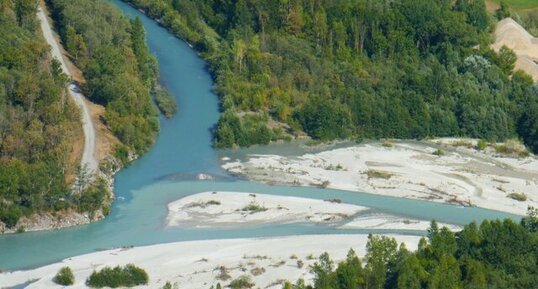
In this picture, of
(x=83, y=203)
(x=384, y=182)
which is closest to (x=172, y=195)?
(x=83, y=203)

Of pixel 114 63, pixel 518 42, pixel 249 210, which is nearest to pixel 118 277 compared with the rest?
pixel 249 210

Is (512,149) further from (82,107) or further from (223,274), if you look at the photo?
(223,274)

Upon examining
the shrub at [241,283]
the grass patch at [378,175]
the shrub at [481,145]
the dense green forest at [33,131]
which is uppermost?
the dense green forest at [33,131]

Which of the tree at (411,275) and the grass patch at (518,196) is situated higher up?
the tree at (411,275)

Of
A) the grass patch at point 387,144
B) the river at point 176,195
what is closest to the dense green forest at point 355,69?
the grass patch at point 387,144

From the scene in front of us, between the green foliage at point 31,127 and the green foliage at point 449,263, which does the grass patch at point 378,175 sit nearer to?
the green foliage at point 449,263

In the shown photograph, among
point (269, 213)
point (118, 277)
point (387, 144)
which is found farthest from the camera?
point (387, 144)
